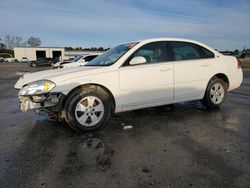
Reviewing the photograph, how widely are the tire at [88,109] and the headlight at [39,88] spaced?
0.38 meters

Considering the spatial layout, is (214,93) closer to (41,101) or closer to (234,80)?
(234,80)

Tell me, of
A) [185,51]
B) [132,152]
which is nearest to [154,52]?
[185,51]

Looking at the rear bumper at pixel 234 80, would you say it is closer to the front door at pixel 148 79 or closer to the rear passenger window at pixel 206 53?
the rear passenger window at pixel 206 53

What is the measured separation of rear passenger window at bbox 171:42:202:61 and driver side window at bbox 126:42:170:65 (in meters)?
0.25

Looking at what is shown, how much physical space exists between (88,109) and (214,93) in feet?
10.3

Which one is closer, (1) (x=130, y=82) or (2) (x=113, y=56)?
(1) (x=130, y=82)

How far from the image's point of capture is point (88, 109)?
433 cm

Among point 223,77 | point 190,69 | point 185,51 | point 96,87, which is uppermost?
point 185,51

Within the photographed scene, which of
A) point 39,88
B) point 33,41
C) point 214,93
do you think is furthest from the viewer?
point 33,41

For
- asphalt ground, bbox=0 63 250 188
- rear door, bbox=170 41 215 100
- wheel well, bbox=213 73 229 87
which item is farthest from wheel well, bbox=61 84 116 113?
wheel well, bbox=213 73 229 87

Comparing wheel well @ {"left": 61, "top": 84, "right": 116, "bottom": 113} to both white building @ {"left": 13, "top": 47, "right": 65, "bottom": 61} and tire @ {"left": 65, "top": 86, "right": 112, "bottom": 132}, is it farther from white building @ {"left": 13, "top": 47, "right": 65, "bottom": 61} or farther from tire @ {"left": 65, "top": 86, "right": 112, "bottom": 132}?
white building @ {"left": 13, "top": 47, "right": 65, "bottom": 61}

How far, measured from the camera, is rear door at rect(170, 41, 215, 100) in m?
5.15

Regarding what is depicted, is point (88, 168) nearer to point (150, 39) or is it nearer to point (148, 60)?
point (148, 60)

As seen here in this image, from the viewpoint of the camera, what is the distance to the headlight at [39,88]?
405 cm
